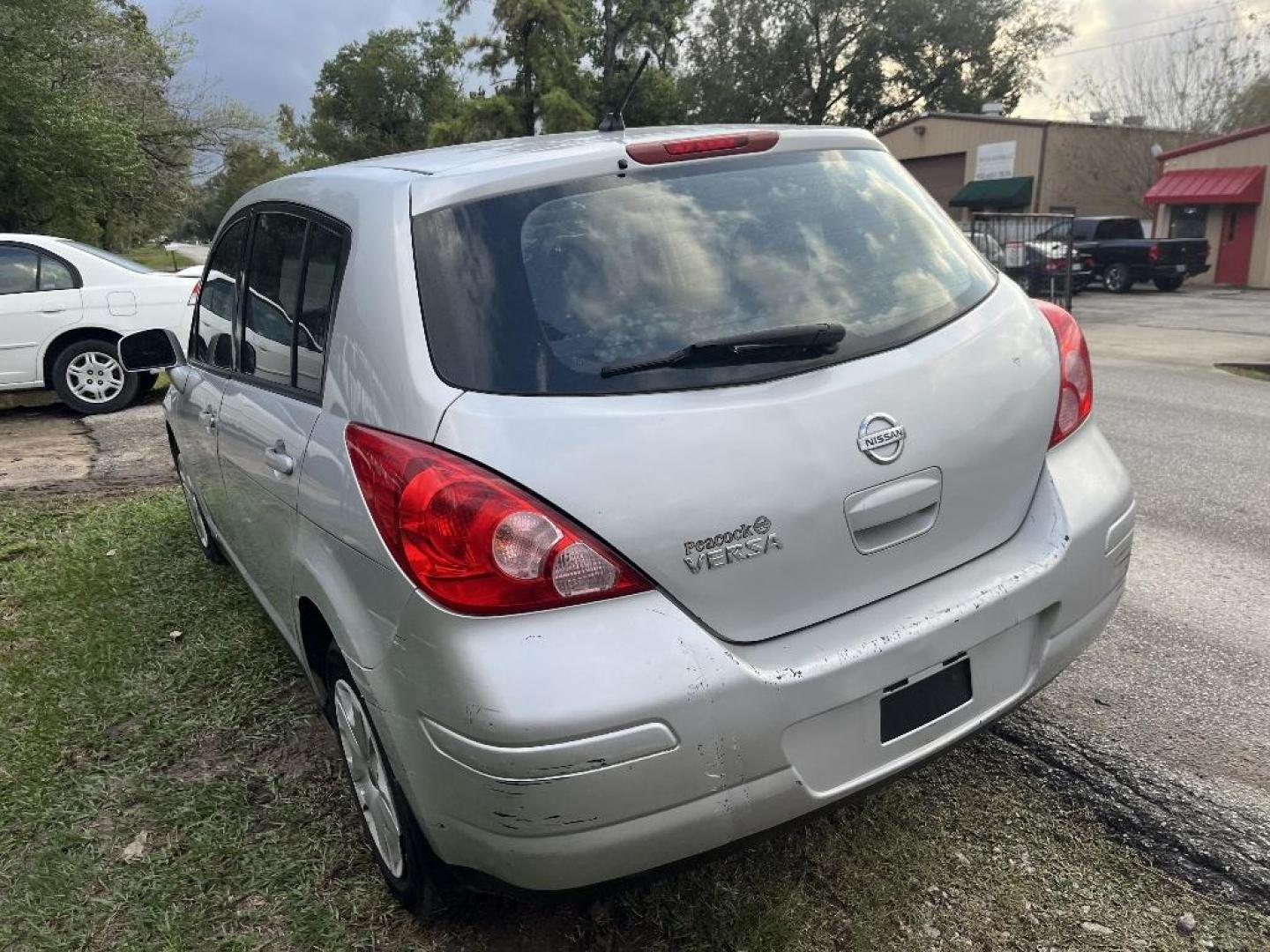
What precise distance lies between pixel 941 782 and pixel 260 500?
6.71 ft

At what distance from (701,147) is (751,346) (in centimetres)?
57

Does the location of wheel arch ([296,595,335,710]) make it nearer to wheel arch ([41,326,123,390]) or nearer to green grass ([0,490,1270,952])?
green grass ([0,490,1270,952])

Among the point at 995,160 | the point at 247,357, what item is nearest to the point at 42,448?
the point at 247,357

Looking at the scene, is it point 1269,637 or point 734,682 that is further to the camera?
point 1269,637

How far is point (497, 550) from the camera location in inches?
69.1

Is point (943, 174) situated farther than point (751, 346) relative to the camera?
Yes

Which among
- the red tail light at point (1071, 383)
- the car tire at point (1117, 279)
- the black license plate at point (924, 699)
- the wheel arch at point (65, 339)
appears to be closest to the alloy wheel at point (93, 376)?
the wheel arch at point (65, 339)

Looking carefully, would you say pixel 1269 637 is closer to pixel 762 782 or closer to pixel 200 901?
pixel 762 782

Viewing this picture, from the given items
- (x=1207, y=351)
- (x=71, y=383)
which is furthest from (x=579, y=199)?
(x=1207, y=351)

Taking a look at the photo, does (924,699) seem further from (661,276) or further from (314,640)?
(314,640)

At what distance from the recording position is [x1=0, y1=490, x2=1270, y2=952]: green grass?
222 cm

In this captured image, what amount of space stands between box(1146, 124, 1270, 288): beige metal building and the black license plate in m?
27.9

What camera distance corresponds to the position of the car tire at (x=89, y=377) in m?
8.63

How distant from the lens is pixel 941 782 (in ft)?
8.87
